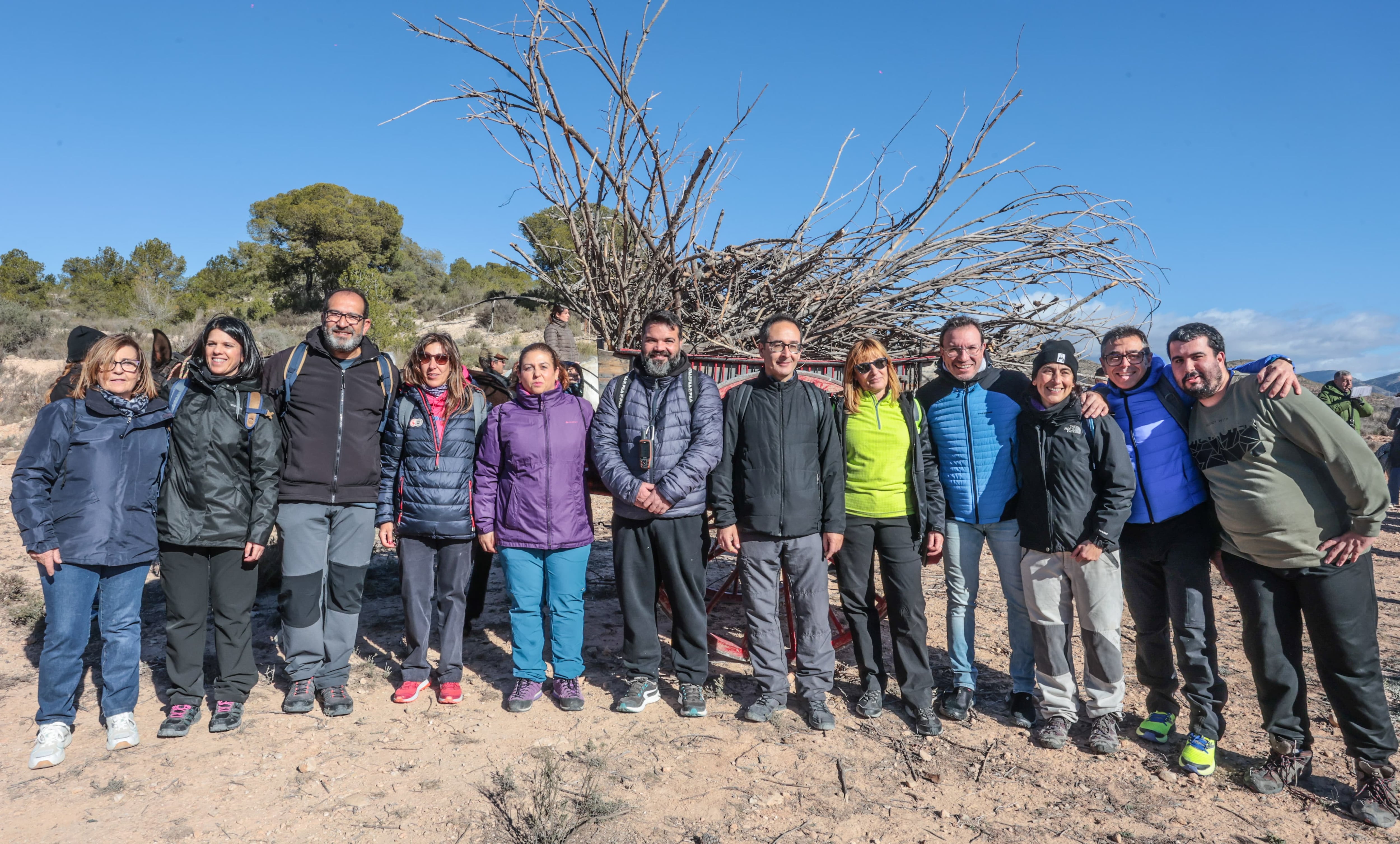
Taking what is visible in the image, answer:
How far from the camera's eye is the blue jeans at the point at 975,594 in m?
3.49

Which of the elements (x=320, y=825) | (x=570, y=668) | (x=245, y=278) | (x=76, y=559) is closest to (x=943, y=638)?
(x=570, y=668)

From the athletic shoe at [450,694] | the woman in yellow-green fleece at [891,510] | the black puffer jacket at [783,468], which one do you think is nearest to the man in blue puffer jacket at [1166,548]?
the woman in yellow-green fleece at [891,510]

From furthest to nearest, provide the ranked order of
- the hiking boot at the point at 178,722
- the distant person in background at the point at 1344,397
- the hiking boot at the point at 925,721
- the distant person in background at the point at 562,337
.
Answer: the distant person in background at the point at 1344,397 < the distant person in background at the point at 562,337 < the hiking boot at the point at 925,721 < the hiking boot at the point at 178,722

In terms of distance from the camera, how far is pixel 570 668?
3.76 metres

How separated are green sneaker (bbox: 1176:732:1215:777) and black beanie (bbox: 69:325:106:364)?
5.28 m

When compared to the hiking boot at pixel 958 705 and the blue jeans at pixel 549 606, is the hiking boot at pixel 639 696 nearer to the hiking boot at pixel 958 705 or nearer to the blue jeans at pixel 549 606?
the blue jeans at pixel 549 606

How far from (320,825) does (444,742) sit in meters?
0.70

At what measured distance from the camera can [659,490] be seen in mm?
3514

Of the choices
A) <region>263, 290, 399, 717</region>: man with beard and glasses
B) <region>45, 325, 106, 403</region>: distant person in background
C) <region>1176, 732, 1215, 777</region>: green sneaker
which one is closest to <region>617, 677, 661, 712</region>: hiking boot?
<region>263, 290, 399, 717</region>: man with beard and glasses

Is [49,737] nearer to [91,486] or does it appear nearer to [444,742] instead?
[91,486]

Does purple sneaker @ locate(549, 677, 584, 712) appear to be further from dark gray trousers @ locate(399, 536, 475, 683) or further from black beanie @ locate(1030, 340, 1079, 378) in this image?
black beanie @ locate(1030, 340, 1079, 378)

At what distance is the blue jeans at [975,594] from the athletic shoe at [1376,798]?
3.85 feet

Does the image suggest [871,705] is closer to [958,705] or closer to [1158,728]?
[958,705]

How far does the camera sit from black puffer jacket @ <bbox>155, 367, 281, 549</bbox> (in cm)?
327
